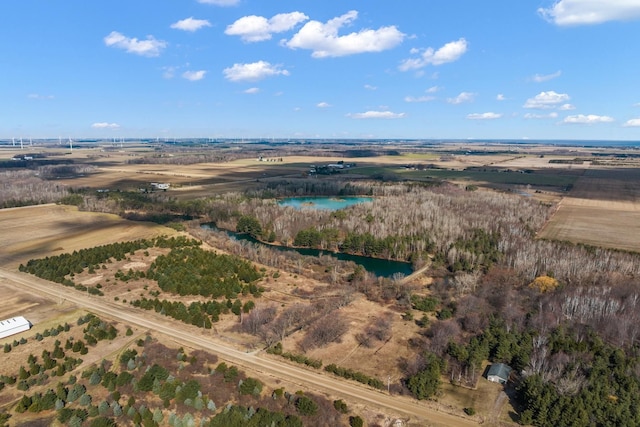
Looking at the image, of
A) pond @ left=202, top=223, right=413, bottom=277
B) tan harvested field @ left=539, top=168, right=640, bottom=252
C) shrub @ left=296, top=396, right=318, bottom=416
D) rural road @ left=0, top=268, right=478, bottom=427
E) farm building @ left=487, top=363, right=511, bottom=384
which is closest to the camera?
shrub @ left=296, top=396, right=318, bottom=416

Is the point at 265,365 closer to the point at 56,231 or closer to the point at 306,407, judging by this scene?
the point at 306,407

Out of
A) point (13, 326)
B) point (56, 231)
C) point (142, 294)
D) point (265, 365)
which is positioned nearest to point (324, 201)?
point (56, 231)

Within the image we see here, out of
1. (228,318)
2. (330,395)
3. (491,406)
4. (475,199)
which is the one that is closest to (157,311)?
(228,318)

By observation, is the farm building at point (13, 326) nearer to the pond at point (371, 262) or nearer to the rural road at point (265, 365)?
the rural road at point (265, 365)

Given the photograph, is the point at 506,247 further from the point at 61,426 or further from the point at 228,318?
the point at 61,426

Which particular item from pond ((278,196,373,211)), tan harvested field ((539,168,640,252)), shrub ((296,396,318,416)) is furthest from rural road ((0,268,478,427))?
pond ((278,196,373,211))

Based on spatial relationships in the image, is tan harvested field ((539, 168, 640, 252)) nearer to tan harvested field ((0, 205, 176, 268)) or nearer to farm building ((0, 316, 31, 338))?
tan harvested field ((0, 205, 176, 268))

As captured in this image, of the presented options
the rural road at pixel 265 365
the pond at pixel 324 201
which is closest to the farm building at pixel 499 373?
the rural road at pixel 265 365
